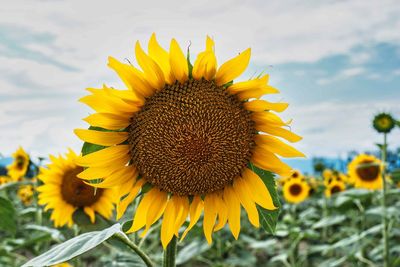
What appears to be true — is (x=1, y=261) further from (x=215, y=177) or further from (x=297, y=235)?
(x=215, y=177)

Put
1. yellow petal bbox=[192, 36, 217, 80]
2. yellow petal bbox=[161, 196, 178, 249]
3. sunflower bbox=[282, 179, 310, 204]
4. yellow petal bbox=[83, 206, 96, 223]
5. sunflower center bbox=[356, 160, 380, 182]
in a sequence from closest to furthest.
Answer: yellow petal bbox=[192, 36, 217, 80], yellow petal bbox=[161, 196, 178, 249], yellow petal bbox=[83, 206, 96, 223], sunflower center bbox=[356, 160, 380, 182], sunflower bbox=[282, 179, 310, 204]

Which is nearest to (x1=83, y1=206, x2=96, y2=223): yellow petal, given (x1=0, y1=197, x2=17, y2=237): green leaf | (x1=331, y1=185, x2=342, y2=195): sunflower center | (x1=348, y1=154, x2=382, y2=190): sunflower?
(x1=0, y1=197, x2=17, y2=237): green leaf

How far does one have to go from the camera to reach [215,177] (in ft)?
5.80

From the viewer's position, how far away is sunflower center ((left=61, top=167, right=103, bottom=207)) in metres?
3.56

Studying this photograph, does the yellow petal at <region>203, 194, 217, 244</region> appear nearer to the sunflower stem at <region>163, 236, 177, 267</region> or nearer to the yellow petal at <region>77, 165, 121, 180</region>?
the sunflower stem at <region>163, 236, 177, 267</region>

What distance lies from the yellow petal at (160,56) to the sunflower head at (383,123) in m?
3.20

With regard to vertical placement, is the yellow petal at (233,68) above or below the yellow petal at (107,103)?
above

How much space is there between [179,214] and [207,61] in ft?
1.64

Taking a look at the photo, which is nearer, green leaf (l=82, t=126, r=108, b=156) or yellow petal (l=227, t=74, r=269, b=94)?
yellow petal (l=227, t=74, r=269, b=94)

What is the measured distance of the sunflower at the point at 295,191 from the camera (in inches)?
279

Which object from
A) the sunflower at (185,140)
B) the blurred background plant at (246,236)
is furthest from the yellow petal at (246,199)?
the blurred background plant at (246,236)

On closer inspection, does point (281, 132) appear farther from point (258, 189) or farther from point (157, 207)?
point (157, 207)

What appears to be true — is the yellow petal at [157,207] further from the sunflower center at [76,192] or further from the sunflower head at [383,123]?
the sunflower head at [383,123]

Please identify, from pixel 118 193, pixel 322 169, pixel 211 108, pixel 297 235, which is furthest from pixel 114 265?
pixel 322 169
